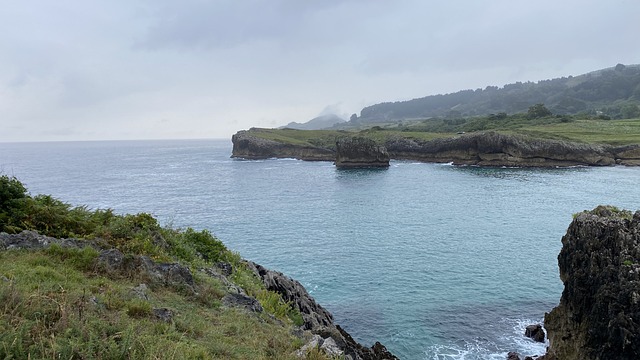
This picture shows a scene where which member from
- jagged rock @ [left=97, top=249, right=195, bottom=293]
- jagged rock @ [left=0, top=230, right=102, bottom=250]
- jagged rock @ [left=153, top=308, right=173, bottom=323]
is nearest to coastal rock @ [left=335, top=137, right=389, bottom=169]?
jagged rock @ [left=97, top=249, right=195, bottom=293]

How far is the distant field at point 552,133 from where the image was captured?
376ft

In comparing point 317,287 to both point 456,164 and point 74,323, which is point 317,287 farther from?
point 456,164

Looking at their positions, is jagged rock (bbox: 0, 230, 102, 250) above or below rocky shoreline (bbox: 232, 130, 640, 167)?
below

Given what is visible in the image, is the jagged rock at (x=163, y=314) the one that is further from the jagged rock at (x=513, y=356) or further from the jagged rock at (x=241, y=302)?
the jagged rock at (x=513, y=356)

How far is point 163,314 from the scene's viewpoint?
36.0 feet

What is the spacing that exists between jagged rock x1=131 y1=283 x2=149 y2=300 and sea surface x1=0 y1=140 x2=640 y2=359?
16943 millimetres

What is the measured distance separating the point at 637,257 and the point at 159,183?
90076 millimetres

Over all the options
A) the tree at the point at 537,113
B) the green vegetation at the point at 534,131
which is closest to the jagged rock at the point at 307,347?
the green vegetation at the point at 534,131

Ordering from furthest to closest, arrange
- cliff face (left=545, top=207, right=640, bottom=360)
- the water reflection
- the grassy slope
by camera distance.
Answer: the grassy slope < the water reflection < cliff face (left=545, top=207, right=640, bottom=360)

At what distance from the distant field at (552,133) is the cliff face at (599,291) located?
10714cm

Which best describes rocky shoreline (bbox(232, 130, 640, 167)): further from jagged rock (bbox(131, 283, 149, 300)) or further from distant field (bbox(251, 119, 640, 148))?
jagged rock (bbox(131, 283, 149, 300))

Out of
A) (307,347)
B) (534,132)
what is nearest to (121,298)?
(307,347)

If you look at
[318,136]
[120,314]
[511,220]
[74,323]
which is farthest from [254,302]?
[318,136]

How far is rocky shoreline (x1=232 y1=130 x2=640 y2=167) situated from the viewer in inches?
4072
